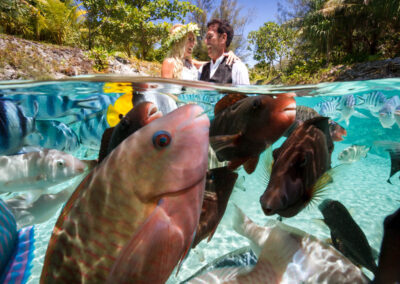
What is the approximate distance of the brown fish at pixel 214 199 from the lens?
5.91 feet

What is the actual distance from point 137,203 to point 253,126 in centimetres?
112

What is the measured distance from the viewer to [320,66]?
2270cm

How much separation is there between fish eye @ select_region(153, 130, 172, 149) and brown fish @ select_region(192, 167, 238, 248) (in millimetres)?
847

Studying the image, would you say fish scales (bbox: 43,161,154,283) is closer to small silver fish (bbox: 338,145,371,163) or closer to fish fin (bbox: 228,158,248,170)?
fish fin (bbox: 228,158,248,170)

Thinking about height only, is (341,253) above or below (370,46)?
below

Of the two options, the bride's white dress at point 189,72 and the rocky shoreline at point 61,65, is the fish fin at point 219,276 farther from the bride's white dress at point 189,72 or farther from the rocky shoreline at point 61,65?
the bride's white dress at point 189,72

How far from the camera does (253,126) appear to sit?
5.87 feet

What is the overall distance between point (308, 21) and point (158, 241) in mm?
30450

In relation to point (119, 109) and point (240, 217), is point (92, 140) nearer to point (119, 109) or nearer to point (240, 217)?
point (119, 109)

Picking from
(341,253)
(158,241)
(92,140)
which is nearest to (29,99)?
(92,140)

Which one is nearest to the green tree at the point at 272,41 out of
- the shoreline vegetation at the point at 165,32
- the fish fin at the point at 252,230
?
the shoreline vegetation at the point at 165,32

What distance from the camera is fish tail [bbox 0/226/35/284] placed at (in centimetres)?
169

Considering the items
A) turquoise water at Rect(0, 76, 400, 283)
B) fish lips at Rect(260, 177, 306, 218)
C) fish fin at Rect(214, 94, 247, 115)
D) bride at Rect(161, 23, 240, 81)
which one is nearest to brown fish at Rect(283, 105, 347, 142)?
turquoise water at Rect(0, 76, 400, 283)

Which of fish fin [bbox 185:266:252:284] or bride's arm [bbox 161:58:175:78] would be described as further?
bride's arm [bbox 161:58:175:78]
